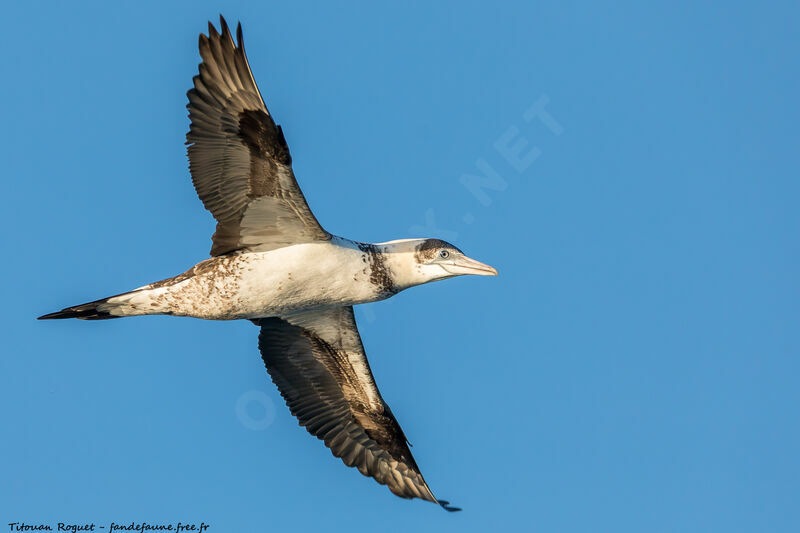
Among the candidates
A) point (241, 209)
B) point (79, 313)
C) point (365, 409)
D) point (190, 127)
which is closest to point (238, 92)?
point (190, 127)

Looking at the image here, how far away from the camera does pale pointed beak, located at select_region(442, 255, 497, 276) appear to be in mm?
12297

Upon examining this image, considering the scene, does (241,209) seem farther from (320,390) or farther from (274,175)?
(320,390)

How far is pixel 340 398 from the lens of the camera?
46.2 ft

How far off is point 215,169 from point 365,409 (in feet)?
14.6

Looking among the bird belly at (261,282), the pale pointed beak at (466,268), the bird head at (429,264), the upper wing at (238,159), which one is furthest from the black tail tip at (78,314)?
the pale pointed beak at (466,268)

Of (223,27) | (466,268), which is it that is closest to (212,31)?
(223,27)

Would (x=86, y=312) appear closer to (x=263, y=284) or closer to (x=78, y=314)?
(x=78, y=314)

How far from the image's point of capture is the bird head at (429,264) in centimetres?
1227

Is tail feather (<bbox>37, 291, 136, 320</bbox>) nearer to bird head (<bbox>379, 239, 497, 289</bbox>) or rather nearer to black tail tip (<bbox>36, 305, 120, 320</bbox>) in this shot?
black tail tip (<bbox>36, 305, 120, 320</bbox>)

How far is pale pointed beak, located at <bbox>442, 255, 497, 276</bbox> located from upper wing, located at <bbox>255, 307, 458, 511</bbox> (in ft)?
6.93

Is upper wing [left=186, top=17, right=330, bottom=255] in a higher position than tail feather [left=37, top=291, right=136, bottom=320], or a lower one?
higher

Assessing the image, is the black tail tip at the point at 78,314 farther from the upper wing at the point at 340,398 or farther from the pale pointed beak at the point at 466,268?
the pale pointed beak at the point at 466,268

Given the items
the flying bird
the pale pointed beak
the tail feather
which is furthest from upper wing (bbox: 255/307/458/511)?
A: the tail feather

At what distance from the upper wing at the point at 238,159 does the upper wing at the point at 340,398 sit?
7.58 ft
